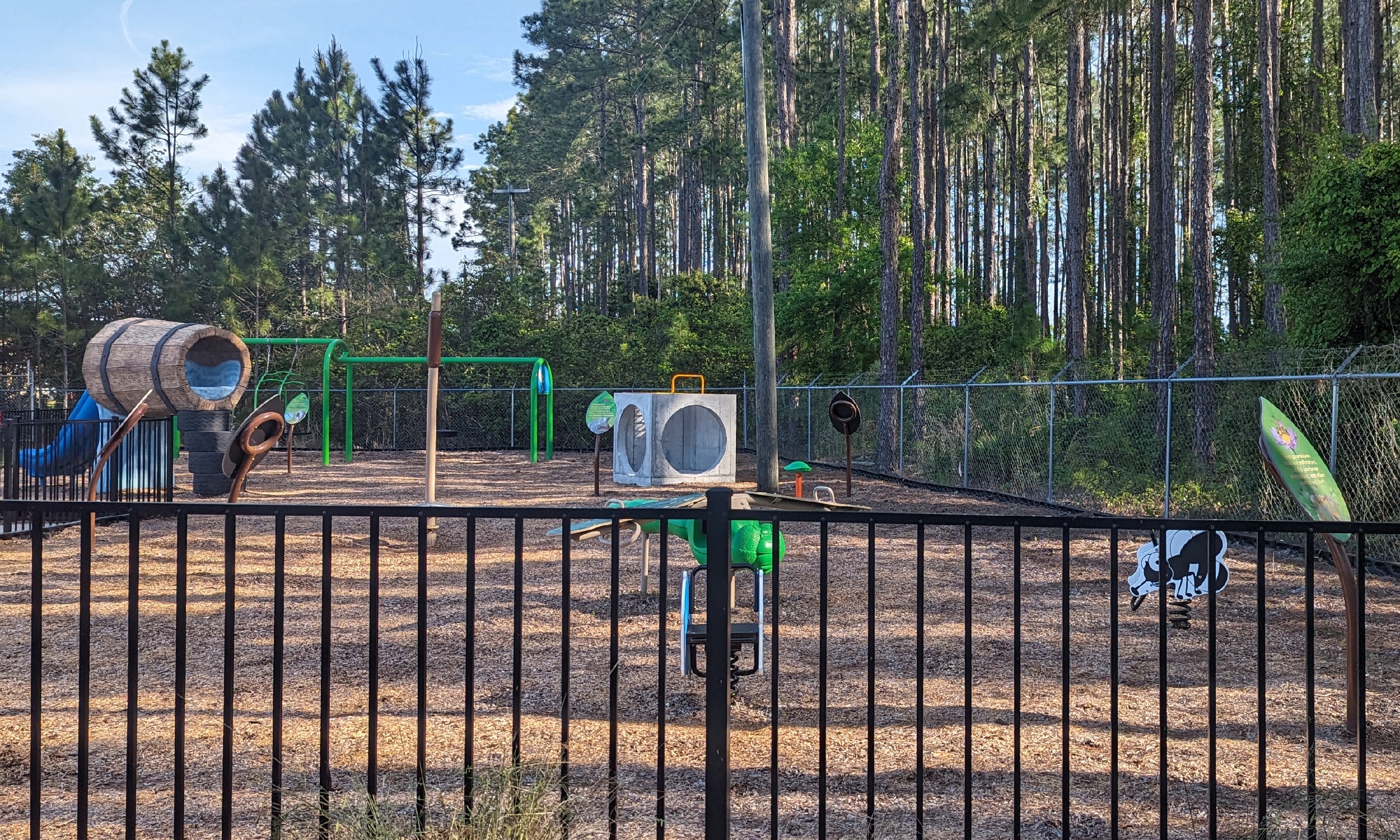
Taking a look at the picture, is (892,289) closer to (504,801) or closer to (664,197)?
(504,801)

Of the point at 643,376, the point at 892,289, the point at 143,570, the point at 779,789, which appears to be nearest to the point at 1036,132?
the point at 643,376

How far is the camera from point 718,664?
345 cm

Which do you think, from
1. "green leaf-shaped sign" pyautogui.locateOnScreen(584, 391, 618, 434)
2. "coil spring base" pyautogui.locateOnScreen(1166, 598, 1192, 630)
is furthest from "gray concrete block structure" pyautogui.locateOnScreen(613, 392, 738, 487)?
"coil spring base" pyautogui.locateOnScreen(1166, 598, 1192, 630)

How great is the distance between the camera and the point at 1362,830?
352cm

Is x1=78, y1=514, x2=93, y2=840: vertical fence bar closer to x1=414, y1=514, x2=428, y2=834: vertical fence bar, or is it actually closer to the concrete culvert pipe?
x1=414, y1=514, x2=428, y2=834: vertical fence bar

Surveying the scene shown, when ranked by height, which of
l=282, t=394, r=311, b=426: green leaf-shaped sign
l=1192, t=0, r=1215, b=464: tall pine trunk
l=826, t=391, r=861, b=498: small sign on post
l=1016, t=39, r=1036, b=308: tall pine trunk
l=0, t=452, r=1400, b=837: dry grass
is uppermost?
l=1016, t=39, r=1036, b=308: tall pine trunk

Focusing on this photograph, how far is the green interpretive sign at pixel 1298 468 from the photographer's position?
521 cm

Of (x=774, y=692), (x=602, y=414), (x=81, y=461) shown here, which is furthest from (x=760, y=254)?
(x=774, y=692)

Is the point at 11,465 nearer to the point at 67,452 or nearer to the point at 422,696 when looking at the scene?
the point at 67,452

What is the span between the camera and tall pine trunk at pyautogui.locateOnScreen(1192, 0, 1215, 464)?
1673 centimetres

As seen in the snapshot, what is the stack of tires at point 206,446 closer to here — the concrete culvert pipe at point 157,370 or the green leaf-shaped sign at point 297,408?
the concrete culvert pipe at point 157,370

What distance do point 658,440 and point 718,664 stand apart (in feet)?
53.1

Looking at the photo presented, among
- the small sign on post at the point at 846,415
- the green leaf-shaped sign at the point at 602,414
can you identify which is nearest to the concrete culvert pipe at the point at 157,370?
the green leaf-shaped sign at the point at 602,414

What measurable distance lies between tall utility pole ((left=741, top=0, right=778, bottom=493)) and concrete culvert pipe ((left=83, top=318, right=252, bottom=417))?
28.0 feet
